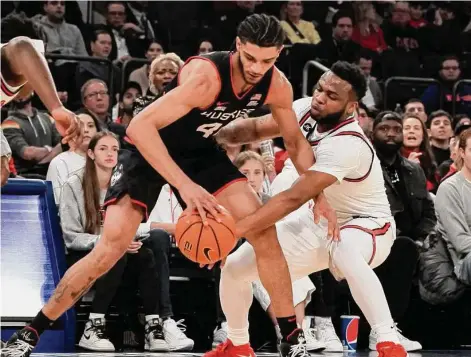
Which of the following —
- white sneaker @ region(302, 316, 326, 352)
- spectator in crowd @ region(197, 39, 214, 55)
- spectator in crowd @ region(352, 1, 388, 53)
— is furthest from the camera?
spectator in crowd @ region(352, 1, 388, 53)

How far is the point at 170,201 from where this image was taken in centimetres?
694

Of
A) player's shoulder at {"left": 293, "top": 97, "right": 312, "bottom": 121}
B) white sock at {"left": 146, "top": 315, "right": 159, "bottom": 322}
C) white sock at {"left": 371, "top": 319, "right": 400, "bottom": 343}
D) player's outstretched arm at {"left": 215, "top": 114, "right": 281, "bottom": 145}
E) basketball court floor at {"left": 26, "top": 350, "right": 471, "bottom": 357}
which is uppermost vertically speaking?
player's shoulder at {"left": 293, "top": 97, "right": 312, "bottom": 121}

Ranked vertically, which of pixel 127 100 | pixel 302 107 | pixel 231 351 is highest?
pixel 127 100

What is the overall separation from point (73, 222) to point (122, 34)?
4692 mm

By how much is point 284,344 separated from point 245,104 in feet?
4.01

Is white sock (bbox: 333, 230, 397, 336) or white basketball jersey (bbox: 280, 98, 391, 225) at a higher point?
white basketball jersey (bbox: 280, 98, 391, 225)

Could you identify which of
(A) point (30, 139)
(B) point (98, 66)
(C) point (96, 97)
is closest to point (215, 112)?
(A) point (30, 139)

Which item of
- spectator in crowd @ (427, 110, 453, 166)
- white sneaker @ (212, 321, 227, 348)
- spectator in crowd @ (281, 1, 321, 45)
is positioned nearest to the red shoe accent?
white sneaker @ (212, 321, 227, 348)

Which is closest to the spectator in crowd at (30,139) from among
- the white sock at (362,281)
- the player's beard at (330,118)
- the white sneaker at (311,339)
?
the white sneaker at (311,339)

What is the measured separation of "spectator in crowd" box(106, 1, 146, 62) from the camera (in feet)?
34.1

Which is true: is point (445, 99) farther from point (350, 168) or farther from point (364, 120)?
point (350, 168)

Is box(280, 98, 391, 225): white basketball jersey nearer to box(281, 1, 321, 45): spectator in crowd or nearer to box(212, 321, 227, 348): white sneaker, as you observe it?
box(212, 321, 227, 348): white sneaker

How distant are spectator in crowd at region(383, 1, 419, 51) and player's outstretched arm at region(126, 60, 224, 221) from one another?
7847 mm

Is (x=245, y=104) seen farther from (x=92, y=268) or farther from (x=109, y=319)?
(x=109, y=319)
